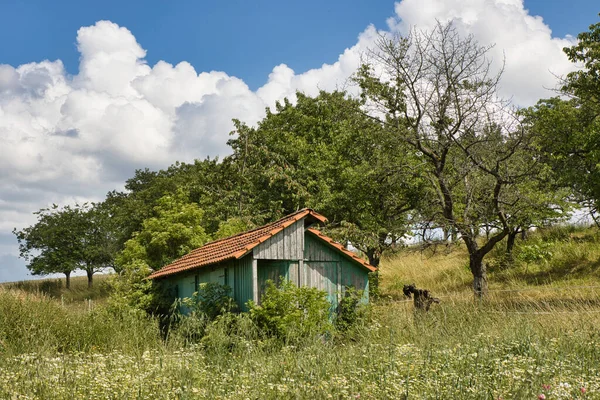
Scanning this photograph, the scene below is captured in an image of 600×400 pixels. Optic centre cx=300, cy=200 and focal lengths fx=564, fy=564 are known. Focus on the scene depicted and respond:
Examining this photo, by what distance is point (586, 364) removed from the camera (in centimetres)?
748

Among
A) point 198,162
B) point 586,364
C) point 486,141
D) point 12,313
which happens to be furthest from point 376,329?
point 198,162

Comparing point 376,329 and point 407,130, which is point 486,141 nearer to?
point 407,130

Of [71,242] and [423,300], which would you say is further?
[71,242]

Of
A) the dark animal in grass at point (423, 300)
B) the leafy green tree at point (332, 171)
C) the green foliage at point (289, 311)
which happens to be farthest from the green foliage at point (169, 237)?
the dark animal in grass at point (423, 300)

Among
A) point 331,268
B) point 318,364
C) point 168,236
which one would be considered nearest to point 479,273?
point 331,268

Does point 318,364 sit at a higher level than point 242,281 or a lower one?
lower

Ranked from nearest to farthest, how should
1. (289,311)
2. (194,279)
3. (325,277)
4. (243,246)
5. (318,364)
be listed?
(318,364) < (289,311) < (243,246) < (325,277) < (194,279)

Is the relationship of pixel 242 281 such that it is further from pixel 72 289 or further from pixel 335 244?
pixel 72 289

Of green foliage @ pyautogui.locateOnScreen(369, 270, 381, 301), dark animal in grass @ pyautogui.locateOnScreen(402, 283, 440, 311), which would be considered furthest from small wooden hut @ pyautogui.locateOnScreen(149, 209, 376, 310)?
green foliage @ pyautogui.locateOnScreen(369, 270, 381, 301)

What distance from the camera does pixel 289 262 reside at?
15664 millimetres

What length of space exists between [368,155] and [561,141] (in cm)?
837

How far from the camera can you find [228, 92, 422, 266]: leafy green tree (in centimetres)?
2247

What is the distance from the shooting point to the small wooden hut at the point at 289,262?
49.3 ft

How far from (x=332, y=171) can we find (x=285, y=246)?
12096mm
